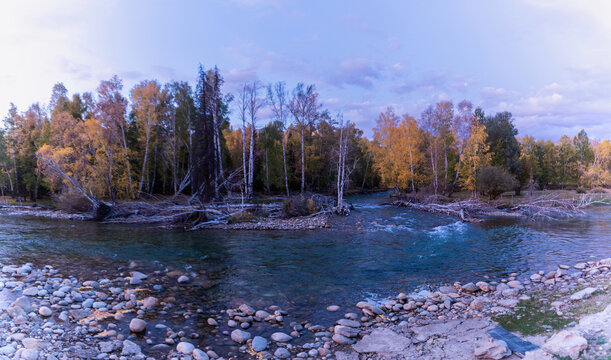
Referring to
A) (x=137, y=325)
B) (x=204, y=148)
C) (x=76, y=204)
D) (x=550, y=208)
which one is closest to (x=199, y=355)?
(x=137, y=325)

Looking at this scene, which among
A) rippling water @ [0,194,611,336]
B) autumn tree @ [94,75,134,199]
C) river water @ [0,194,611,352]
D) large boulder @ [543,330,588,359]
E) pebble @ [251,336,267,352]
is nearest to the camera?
large boulder @ [543,330,588,359]

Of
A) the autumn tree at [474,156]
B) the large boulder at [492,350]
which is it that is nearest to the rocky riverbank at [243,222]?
the large boulder at [492,350]

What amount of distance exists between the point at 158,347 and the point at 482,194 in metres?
44.7

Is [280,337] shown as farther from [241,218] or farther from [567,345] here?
[241,218]

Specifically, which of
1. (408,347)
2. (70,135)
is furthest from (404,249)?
(70,135)

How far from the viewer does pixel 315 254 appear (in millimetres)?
14992

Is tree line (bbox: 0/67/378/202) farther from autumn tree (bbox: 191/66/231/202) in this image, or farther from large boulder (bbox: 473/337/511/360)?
large boulder (bbox: 473/337/511/360)

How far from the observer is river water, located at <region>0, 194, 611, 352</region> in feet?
33.4

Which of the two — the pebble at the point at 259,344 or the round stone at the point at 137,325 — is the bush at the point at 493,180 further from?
the round stone at the point at 137,325

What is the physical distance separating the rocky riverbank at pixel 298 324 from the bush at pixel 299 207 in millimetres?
15911

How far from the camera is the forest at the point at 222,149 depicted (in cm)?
3403

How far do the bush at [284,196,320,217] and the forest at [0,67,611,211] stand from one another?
376 cm

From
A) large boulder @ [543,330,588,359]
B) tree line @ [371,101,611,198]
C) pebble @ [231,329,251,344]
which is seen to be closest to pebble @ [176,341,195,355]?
pebble @ [231,329,251,344]

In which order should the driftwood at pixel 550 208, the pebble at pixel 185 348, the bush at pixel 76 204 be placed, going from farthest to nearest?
the bush at pixel 76 204 < the driftwood at pixel 550 208 < the pebble at pixel 185 348
